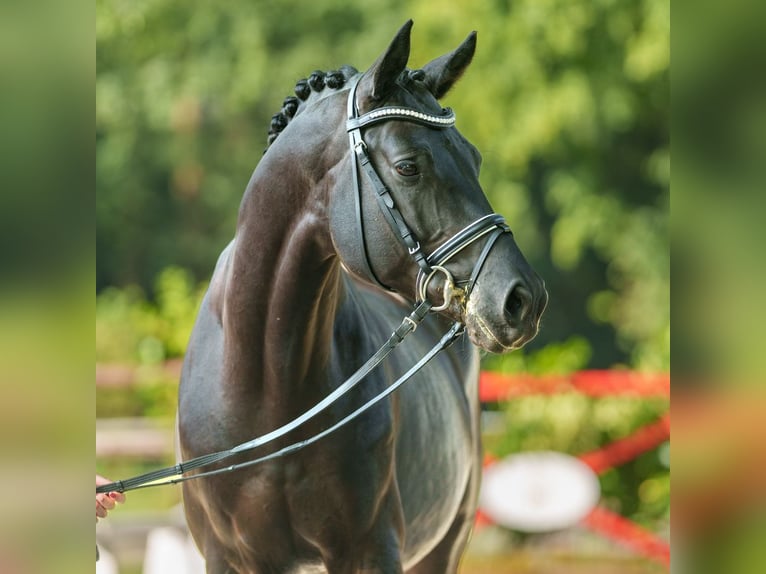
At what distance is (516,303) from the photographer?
2258mm

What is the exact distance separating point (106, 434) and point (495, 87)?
558 cm

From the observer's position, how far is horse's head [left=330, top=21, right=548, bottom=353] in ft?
7.41

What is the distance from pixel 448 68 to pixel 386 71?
25 centimetres

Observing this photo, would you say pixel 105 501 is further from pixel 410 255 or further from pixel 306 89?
pixel 306 89

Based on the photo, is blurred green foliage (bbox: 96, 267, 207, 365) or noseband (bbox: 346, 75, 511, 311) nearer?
noseband (bbox: 346, 75, 511, 311)

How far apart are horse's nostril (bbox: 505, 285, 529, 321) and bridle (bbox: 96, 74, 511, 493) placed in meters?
0.09

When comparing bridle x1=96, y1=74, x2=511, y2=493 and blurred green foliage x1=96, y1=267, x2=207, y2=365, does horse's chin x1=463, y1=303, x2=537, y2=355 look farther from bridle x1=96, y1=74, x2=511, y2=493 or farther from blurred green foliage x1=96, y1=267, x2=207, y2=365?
blurred green foliage x1=96, y1=267, x2=207, y2=365

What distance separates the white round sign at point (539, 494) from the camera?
7.72m

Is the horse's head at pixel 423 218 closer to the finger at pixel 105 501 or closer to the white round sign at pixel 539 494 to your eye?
the finger at pixel 105 501

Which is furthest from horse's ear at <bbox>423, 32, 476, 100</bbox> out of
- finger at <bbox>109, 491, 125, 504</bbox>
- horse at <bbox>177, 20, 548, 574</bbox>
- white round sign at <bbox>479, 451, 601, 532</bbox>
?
white round sign at <bbox>479, 451, 601, 532</bbox>

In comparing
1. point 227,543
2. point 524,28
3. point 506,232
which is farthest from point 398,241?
point 524,28

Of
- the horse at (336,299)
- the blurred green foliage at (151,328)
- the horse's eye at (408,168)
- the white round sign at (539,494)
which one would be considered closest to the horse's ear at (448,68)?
the horse at (336,299)

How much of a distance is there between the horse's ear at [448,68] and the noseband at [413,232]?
5.8 inches
